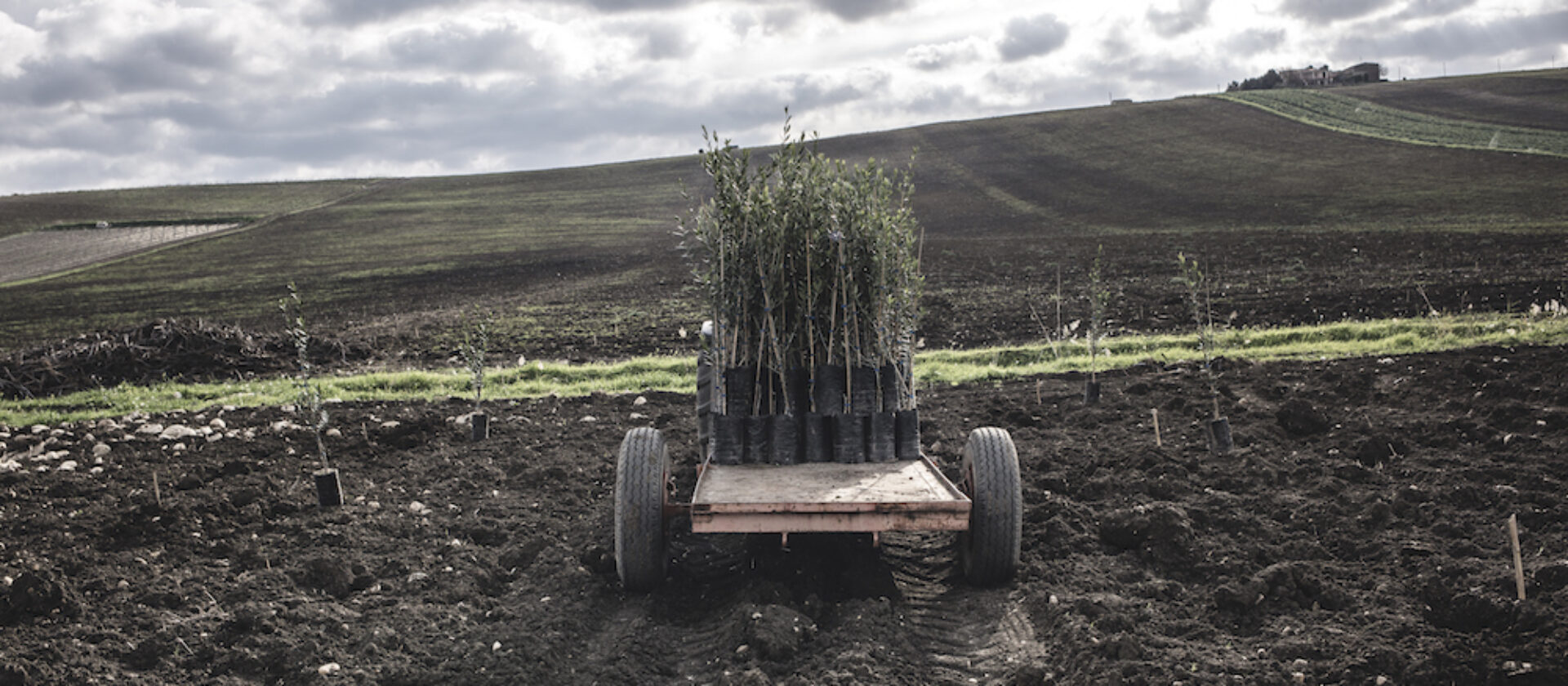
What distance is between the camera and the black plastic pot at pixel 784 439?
6.36 metres

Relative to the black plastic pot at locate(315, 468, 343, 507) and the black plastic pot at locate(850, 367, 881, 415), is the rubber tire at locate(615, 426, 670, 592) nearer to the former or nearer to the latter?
the black plastic pot at locate(850, 367, 881, 415)

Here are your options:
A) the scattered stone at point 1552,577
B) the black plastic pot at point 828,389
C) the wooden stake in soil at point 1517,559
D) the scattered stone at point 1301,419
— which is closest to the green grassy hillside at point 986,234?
the black plastic pot at point 828,389

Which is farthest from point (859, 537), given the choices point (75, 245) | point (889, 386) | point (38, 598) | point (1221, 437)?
point (75, 245)

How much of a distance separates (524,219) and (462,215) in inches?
183

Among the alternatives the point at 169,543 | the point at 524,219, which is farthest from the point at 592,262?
the point at 169,543

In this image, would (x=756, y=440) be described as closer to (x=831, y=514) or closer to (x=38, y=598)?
(x=831, y=514)

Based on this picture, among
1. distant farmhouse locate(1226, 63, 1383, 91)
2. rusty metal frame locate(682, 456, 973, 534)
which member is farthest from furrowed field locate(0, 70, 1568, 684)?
distant farmhouse locate(1226, 63, 1383, 91)

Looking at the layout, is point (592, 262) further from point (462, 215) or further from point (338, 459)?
point (338, 459)

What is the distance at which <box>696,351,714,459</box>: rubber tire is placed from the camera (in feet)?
23.2

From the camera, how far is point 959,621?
5430 millimetres

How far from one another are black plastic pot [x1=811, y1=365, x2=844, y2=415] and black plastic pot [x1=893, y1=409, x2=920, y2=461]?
394 mm

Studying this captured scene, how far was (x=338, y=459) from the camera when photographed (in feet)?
29.9

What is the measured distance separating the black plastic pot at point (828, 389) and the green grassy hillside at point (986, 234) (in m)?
3.82

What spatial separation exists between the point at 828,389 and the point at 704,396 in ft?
4.63
